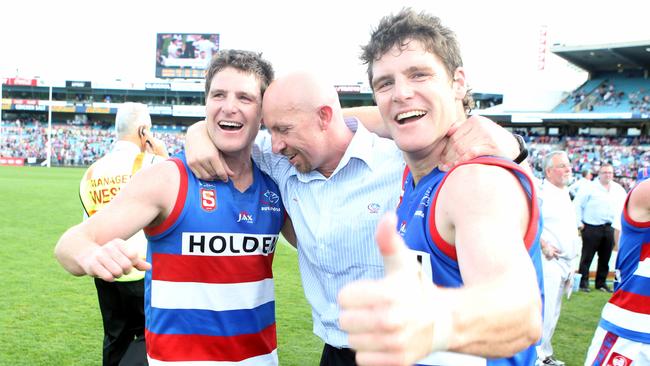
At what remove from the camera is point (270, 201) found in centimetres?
280

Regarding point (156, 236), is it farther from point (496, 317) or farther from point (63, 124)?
point (63, 124)

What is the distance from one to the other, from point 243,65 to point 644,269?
8.33 ft

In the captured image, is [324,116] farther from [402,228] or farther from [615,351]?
[615,351]

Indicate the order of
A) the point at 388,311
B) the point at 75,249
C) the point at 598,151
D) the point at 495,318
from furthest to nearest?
the point at 598,151, the point at 75,249, the point at 495,318, the point at 388,311

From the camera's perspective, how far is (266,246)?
2750 millimetres

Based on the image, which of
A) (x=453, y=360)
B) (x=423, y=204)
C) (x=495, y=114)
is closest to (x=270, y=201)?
(x=423, y=204)

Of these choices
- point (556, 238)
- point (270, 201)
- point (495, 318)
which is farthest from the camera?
point (556, 238)

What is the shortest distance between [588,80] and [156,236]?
4665 centimetres

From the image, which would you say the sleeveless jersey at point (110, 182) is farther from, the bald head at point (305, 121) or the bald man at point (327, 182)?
the bald head at point (305, 121)

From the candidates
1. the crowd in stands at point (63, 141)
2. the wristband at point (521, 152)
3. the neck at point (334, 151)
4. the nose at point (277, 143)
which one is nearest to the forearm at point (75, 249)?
the nose at point (277, 143)

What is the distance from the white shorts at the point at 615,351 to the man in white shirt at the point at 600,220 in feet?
21.1

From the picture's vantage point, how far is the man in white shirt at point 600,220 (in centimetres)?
937

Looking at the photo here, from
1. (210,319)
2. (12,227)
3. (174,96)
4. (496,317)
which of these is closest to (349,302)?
(496,317)

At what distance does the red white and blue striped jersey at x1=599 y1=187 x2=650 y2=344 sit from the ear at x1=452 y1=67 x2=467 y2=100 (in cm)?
187
